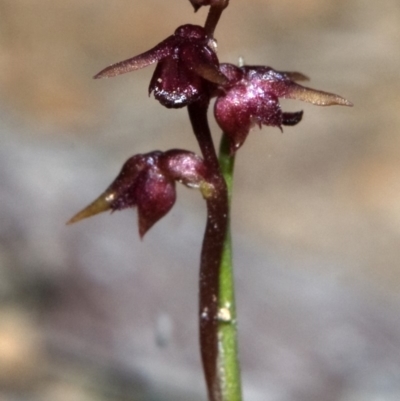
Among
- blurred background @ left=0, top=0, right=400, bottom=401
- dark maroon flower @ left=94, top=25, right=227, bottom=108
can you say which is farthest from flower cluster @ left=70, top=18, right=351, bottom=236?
blurred background @ left=0, top=0, right=400, bottom=401

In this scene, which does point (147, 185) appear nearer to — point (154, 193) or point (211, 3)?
point (154, 193)

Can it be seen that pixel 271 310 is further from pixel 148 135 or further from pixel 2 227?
pixel 148 135

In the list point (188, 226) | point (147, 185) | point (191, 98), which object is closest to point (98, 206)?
point (147, 185)

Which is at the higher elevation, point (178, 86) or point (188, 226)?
point (188, 226)

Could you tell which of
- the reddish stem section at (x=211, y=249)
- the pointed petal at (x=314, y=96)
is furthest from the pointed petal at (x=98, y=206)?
the pointed petal at (x=314, y=96)

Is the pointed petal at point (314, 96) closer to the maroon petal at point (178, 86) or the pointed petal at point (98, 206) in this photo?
the maroon petal at point (178, 86)

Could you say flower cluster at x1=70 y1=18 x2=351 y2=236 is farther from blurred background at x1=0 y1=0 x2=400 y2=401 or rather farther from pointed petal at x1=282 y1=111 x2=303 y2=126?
blurred background at x1=0 y1=0 x2=400 y2=401

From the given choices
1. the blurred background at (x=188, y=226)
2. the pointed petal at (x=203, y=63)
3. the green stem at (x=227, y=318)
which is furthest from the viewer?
the blurred background at (x=188, y=226)
